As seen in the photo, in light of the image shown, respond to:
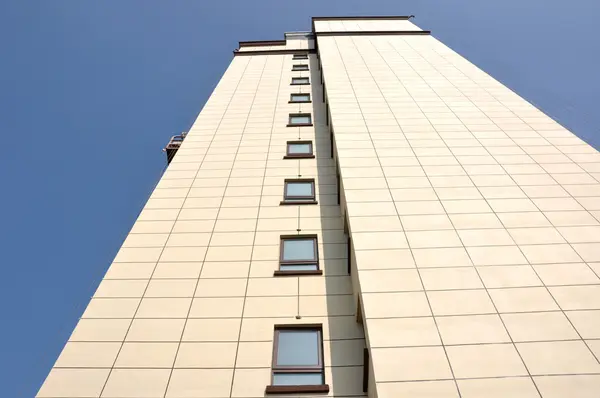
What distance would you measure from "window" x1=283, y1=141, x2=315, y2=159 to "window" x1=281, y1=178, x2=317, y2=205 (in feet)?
5.82

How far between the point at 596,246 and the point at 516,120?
836 centimetres

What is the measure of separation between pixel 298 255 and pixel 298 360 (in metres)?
3.73

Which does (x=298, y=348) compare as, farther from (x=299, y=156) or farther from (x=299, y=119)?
(x=299, y=119)

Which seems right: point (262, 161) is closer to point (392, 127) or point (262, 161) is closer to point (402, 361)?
point (392, 127)

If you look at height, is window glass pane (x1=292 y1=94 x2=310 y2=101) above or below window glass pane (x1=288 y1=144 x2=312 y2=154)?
above

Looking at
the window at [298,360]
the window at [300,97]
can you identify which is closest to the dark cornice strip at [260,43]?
the window at [300,97]

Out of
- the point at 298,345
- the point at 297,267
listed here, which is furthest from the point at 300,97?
the point at 298,345

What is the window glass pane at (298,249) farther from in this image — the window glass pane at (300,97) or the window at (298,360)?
the window glass pane at (300,97)

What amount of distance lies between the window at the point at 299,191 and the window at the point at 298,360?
18.3 feet

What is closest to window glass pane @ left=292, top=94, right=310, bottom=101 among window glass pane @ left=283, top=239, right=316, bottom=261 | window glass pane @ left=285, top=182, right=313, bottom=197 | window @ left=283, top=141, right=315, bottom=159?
window @ left=283, top=141, right=315, bottom=159

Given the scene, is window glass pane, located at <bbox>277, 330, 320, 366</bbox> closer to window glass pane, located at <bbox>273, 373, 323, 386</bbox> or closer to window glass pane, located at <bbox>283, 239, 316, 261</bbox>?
window glass pane, located at <bbox>273, 373, 323, 386</bbox>

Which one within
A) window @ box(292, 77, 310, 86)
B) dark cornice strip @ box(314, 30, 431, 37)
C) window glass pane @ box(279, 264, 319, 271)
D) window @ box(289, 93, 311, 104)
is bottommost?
window glass pane @ box(279, 264, 319, 271)

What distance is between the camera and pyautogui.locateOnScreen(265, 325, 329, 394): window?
363 inches

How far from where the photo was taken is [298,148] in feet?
62.8
